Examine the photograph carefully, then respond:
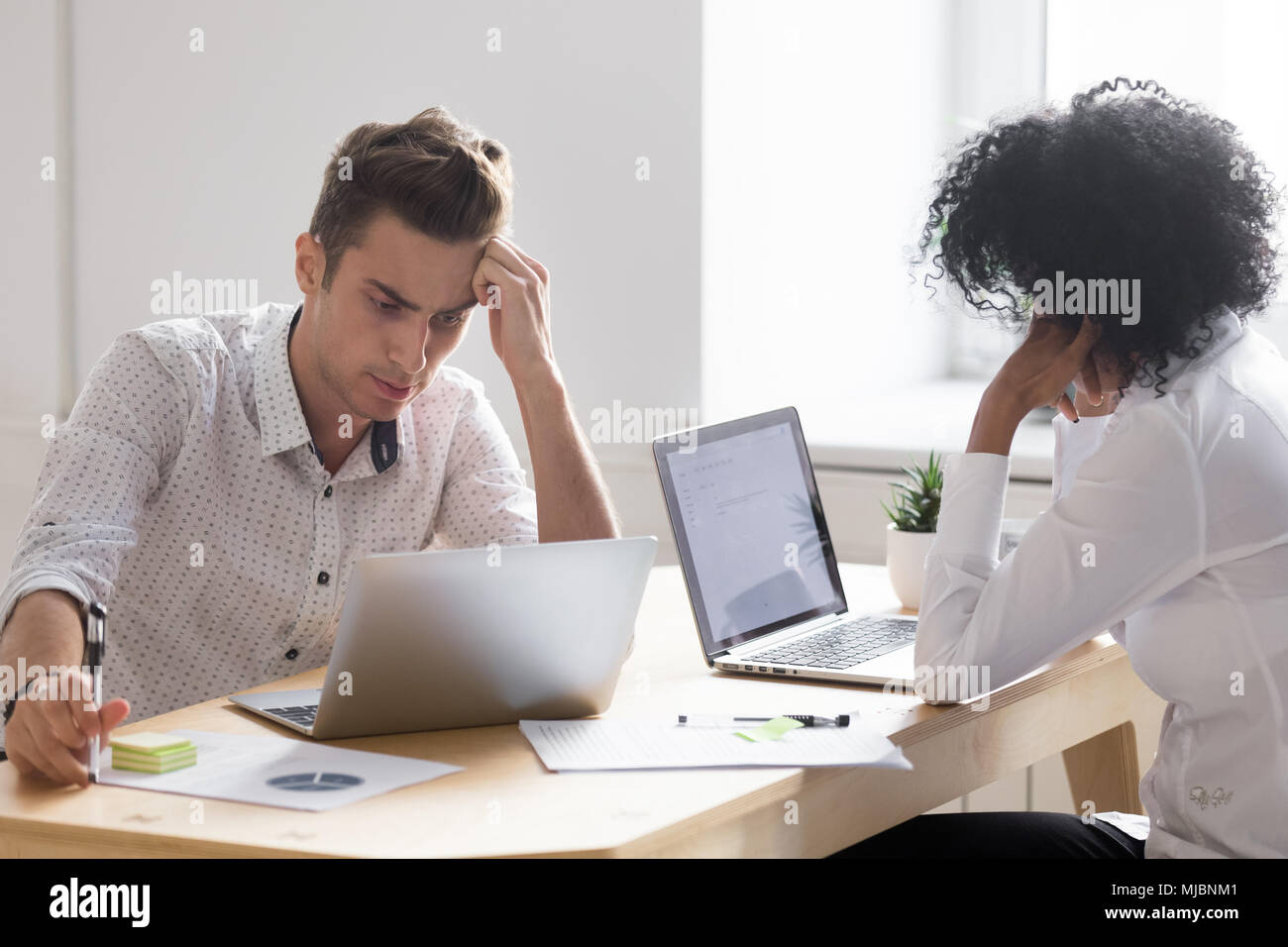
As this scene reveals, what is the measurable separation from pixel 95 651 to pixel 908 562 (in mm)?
1084

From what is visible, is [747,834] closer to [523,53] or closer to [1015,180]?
[1015,180]

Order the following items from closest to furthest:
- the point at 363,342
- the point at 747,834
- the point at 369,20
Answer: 1. the point at 747,834
2. the point at 363,342
3. the point at 369,20

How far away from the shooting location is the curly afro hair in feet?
4.50

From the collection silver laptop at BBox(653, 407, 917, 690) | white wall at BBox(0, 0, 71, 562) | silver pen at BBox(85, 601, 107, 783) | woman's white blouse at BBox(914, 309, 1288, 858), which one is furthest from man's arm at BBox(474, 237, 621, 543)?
white wall at BBox(0, 0, 71, 562)

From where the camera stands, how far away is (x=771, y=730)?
130 centimetres

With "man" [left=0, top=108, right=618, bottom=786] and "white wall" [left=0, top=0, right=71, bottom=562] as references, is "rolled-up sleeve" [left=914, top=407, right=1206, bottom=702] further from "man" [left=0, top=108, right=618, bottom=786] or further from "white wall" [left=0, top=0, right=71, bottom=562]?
"white wall" [left=0, top=0, right=71, bottom=562]

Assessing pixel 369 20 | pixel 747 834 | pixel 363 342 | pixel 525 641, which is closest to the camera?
pixel 747 834

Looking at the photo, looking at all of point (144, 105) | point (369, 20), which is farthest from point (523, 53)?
point (144, 105)

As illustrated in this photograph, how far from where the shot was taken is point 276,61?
9.59 feet

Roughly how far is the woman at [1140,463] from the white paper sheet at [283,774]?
559mm

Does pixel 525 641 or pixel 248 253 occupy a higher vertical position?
pixel 248 253

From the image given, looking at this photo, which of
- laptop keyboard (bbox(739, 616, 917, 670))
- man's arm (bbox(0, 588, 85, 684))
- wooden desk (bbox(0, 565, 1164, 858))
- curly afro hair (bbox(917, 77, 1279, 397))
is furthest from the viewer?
laptop keyboard (bbox(739, 616, 917, 670))

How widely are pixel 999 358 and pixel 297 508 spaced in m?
1.86

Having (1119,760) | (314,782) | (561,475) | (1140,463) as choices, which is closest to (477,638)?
(314,782)
